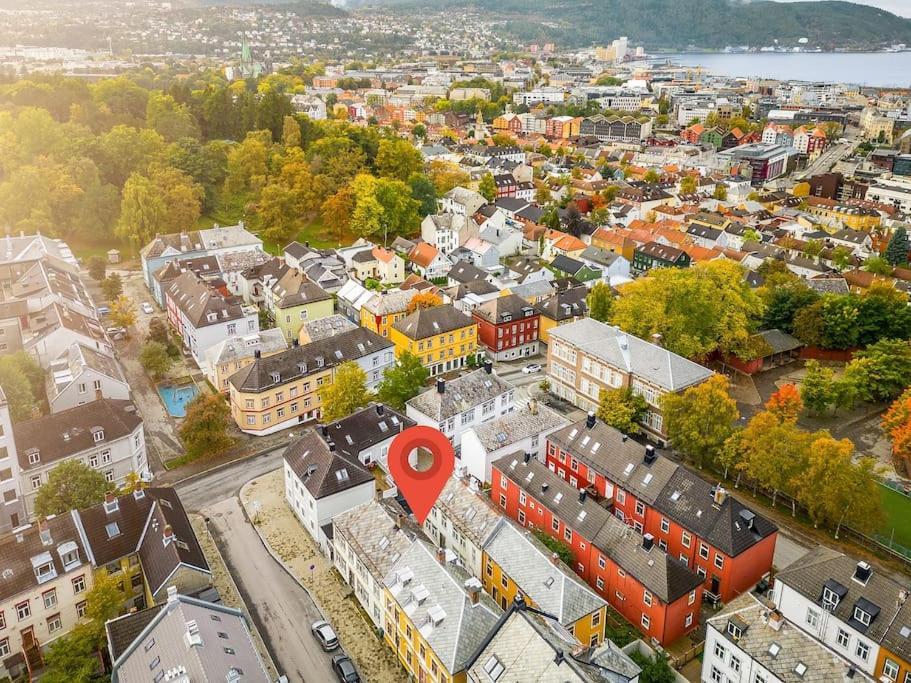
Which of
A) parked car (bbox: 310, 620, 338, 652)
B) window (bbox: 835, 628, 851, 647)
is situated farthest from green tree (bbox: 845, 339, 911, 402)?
parked car (bbox: 310, 620, 338, 652)

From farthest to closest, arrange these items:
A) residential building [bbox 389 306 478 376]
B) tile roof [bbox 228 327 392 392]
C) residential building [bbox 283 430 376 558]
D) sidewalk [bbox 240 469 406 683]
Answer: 1. residential building [bbox 389 306 478 376]
2. tile roof [bbox 228 327 392 392]
3. residential building [bbox 283 430 376 558]
4. sidewalk [bbox 240 469 406 683]

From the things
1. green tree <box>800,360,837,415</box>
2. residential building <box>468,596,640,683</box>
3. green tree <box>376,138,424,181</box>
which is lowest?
green tree <box>800,360,837,415</box>

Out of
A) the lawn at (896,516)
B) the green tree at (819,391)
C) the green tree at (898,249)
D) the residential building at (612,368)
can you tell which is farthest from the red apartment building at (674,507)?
the green tree at (898,249)

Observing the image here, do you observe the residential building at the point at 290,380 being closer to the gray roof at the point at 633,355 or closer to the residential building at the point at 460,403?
the residential building at the point at 460,403

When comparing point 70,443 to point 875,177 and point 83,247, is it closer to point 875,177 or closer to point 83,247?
point 83,247

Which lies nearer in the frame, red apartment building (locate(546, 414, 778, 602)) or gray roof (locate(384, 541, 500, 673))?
gray roof (locate(384, 541, 500, 673))

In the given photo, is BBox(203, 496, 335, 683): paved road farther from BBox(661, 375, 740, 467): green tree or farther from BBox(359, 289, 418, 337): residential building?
BBox(661, 375, 740, 467): green tree

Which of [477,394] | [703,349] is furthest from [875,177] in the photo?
[477,394]

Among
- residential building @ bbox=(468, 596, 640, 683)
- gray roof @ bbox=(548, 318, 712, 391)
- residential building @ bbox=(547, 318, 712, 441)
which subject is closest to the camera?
residential building @ bbox=(468, 596, 640, 683)
